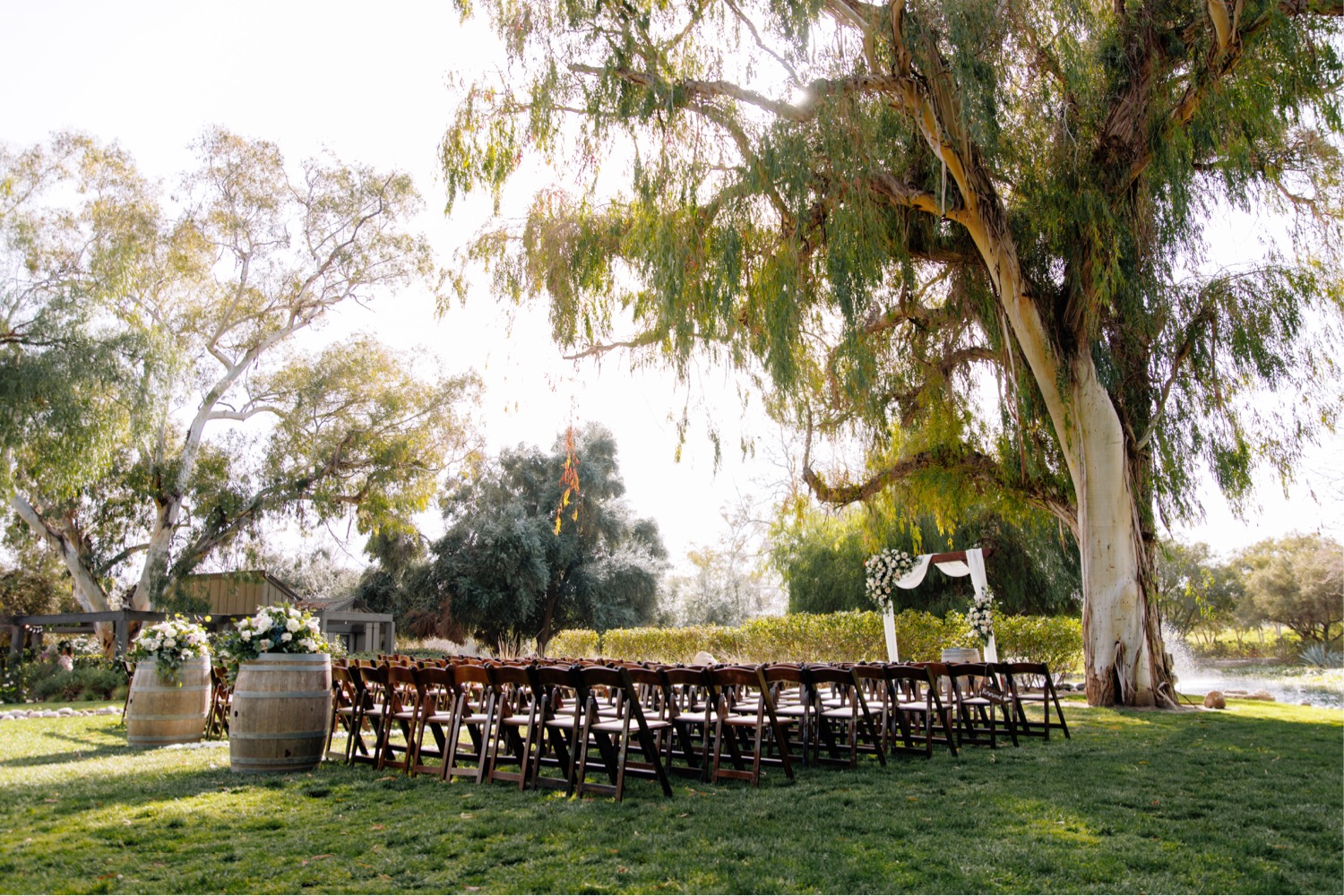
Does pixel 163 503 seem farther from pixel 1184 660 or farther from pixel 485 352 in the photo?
pixel 1184 660

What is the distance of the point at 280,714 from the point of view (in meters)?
6.29

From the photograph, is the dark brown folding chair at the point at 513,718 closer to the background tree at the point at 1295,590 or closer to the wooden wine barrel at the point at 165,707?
the wooden wine barrel at the point at 165,707

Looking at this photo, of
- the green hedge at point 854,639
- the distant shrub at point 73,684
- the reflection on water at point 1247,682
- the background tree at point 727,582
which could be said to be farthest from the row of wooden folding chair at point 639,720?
the background tree at point 727,582

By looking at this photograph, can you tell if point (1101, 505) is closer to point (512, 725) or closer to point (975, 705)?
point (975, 705)

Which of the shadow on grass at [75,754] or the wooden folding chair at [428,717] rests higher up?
the wooden folding chair at [428,717]

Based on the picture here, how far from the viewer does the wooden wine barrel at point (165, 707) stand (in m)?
8.05

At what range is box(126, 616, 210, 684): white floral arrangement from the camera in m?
8.09

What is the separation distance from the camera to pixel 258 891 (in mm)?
3266

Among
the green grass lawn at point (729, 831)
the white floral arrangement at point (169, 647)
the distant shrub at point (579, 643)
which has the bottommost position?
the distant shrub at point (579, 643)

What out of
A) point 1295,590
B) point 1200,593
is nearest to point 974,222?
point 1200,593

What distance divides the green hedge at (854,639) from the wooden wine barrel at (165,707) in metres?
9.90

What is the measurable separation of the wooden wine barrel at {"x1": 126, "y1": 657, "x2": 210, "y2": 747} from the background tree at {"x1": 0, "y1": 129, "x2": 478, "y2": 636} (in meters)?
12.1

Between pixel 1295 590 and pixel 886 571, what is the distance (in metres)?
28.3

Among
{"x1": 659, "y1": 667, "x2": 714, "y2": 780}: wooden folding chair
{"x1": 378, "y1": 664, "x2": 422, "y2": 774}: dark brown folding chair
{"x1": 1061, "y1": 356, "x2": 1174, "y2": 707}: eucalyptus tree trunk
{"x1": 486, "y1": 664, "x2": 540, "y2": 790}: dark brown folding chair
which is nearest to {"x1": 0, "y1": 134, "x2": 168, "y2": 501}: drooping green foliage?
{"x1": 378, "y1": 664, "x2": 422, "y2": 774}: dark brown folding chair
